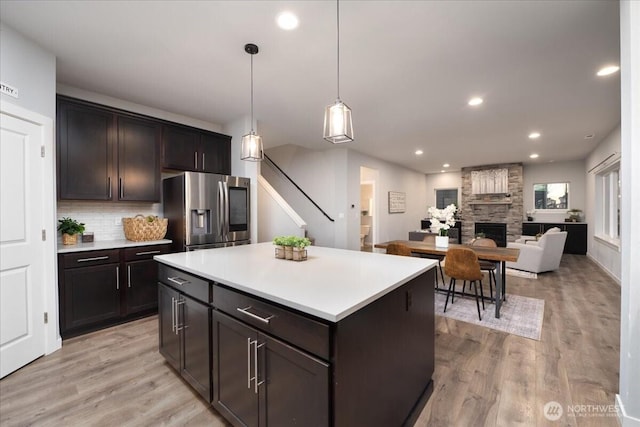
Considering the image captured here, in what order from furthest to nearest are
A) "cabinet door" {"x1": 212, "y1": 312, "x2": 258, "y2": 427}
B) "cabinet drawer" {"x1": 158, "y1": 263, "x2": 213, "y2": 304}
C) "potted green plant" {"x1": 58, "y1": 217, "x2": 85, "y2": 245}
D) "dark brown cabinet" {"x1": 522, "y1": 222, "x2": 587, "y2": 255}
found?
"dark brown cabinet" {"x1": 522, "y1": 222, "x2": 587, "y2": 255}, "potted green plant" {"x1": 58, "y1": 217, "x2": 85, "y2": 245}, "cabinet drawer" {"x1": 158, "y1": 263, "x2": 213, "y2": 304}, "cabinet door" {"x1": 212, "y1": 312, "x2": 258, "y2": 427}

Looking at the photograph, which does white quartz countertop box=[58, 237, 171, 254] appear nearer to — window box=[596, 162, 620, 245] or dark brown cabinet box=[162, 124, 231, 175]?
dark brown cabinet box=[162, 124, 231, 175]

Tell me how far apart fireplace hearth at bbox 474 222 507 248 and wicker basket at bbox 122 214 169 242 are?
8.78 m

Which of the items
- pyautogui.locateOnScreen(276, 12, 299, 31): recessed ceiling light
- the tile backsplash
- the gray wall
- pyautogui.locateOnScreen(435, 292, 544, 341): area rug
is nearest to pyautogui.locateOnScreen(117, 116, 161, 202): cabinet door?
the tile backsplash

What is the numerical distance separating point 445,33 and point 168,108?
351cm

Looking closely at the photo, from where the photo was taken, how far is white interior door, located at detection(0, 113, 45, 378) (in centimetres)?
215

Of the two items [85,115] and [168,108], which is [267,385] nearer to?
[85,115]

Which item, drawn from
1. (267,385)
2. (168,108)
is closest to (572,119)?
(267,385)

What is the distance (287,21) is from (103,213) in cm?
319

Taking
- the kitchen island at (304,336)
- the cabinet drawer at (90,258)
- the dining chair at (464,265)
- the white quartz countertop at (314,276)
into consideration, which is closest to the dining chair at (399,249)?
the dining chair at (464,265)

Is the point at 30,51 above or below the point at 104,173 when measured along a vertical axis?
above

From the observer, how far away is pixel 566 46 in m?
2.38

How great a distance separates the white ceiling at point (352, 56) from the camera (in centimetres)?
198

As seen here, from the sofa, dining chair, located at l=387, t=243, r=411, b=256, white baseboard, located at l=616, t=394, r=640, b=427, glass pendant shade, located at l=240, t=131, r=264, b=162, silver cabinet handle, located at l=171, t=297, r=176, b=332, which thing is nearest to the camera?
white baseboard, located at l=616, t=394, r=640, b=427

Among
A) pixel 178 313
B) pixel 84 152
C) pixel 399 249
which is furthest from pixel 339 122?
pixel 84 152
